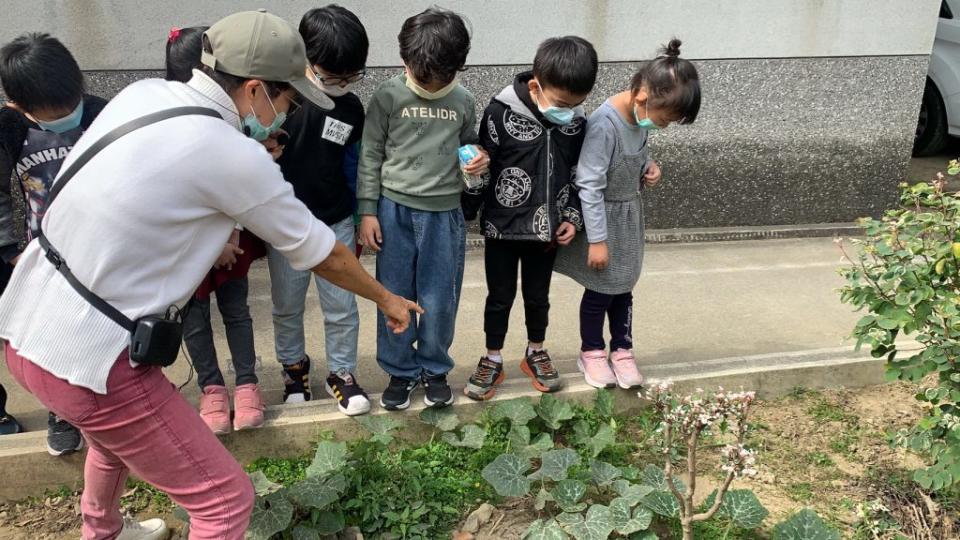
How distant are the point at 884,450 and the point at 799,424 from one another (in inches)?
13.2

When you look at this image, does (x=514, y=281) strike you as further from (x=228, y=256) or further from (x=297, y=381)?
(x=228, y=256)

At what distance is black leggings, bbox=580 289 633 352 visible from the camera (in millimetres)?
3381

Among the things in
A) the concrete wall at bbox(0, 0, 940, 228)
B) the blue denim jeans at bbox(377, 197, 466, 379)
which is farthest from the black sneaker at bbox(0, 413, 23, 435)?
the concrete wall at bbox(0, 0, 940, 228)

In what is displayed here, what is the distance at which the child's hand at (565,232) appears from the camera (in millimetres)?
3158

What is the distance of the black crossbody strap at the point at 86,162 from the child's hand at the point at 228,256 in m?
0.91

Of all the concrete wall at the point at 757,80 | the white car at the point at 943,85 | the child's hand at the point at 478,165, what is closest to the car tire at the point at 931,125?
the white car at the point at 943,85

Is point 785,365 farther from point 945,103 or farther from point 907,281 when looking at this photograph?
point 945,103

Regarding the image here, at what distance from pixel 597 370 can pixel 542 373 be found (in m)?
0.24

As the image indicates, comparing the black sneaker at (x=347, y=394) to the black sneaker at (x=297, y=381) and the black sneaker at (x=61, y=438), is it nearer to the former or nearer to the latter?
the black sneaker at (x=297, y=381)

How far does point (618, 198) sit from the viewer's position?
10.7ft

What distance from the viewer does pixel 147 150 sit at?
1.80m

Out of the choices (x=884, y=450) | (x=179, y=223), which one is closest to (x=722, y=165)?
(x=884, y=450)

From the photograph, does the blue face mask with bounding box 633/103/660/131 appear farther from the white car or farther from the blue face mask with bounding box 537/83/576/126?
the white car

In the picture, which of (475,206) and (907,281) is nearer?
(907,281)
